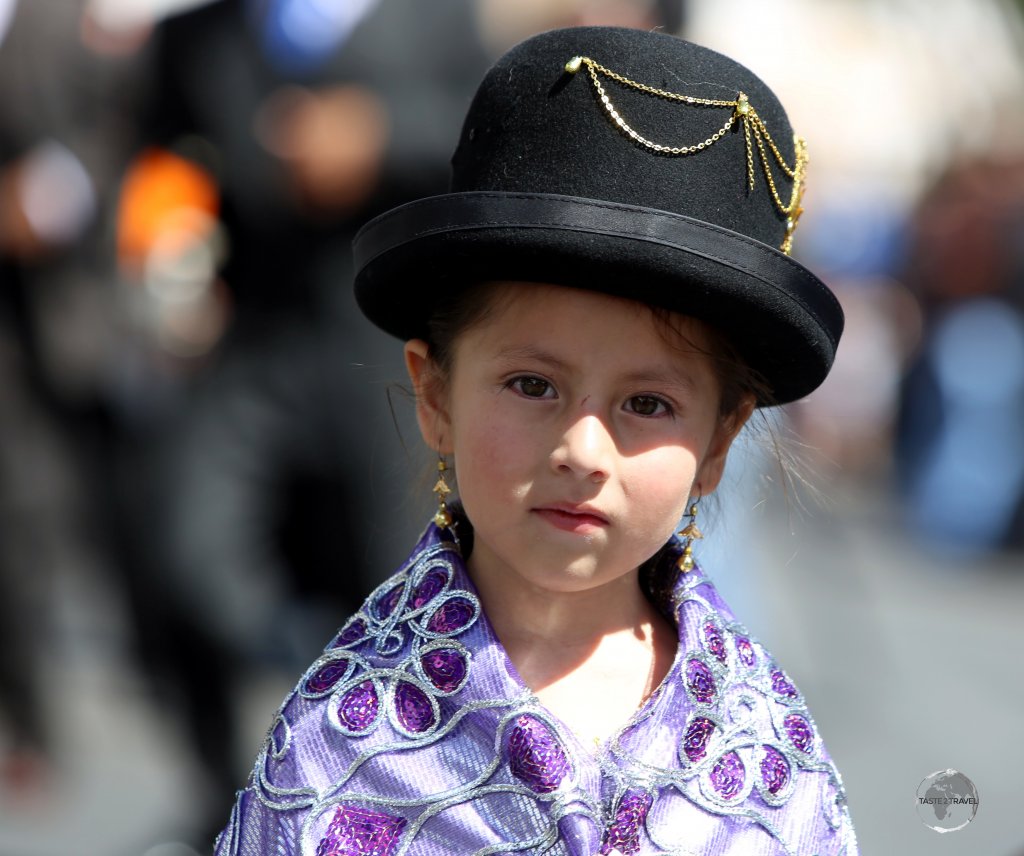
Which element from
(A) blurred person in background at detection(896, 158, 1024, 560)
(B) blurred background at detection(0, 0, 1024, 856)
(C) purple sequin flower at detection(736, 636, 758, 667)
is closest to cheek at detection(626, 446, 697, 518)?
(C) purple sequin flower at detection(736, 636, 758, 667)

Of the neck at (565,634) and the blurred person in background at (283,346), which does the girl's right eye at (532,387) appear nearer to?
the neck at (565,634)

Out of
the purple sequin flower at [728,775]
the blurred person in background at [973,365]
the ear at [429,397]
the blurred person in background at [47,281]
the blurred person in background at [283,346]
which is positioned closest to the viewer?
the purple sequin flower at [728,775]

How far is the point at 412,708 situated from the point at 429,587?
→ 19 centimetres

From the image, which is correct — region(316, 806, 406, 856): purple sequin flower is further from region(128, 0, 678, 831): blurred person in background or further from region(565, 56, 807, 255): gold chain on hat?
region(128, 0, 678, 831): blurred person in background

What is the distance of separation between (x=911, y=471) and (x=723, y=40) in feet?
15.1

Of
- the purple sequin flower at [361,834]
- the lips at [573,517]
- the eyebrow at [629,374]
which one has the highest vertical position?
the eyebrow at [629,374]

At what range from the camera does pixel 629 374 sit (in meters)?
2.08

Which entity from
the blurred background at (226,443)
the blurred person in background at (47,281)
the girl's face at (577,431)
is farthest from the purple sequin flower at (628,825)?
the blurred person in background at (47,281)

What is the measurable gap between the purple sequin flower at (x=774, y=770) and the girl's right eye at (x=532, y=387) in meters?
0.54

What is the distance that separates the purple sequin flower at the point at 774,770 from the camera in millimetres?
2141

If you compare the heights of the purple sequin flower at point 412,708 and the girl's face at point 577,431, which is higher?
the girl's face at point 577,431

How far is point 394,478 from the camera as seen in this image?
14.9 ft

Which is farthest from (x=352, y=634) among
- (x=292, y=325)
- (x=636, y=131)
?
(x=292, y=325)

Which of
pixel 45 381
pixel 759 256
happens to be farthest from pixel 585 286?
pixel 45 381
